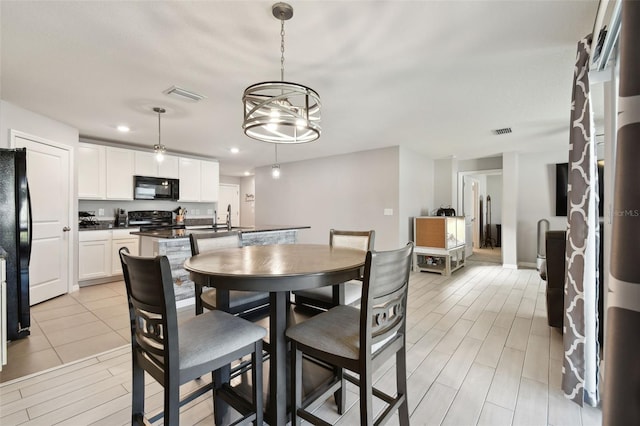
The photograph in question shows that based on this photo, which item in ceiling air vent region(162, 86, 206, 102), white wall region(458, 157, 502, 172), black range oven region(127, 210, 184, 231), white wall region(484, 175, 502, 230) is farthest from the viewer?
white wall region(484, 175, 502, 230)

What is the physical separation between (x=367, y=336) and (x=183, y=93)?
286cm

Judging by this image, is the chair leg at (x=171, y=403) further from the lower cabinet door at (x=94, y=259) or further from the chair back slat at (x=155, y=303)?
the lower cabinet door at (x=94, y=259)

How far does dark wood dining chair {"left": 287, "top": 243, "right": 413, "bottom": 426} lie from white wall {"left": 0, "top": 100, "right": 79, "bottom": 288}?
407 cm

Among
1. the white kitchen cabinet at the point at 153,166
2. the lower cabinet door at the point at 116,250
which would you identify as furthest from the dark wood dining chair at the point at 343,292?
the white kitchen cabinet at the point at 153,166

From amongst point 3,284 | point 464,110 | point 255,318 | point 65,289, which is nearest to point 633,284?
point 255,318

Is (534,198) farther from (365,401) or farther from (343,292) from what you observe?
(365,401)

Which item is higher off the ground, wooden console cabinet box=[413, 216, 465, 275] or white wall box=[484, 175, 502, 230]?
white wall box=[484, 175, 502, 230]

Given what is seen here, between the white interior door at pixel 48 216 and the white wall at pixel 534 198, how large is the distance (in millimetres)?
7946

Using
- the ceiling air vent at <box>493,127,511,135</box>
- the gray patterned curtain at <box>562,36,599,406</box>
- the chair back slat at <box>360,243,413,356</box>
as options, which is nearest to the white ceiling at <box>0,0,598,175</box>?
the ceiling air vent at <box>493,127,511,135</box>

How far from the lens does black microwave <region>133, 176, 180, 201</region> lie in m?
5.07

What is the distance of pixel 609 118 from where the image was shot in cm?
167

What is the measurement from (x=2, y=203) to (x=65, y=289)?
204cm

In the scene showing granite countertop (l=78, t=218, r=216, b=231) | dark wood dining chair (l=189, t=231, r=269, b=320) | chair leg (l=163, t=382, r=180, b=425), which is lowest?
chair leg (l=163, t=382, r=180, b=425)

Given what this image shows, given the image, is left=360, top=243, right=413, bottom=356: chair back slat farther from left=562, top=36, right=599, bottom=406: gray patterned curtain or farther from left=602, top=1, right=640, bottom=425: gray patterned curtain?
left=562, top=36, right=599, bottom=406: gray patterned curtain
